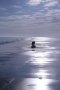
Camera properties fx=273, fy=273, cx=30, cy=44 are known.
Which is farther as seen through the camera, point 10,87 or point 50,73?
point 50,73

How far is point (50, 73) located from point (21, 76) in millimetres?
3525

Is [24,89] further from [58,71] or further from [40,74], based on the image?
[58,71]

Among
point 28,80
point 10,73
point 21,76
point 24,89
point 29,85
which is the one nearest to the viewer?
point 24,89

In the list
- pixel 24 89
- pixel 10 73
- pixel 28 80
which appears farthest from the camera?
pixel 10 73

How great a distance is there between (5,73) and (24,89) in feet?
25.5

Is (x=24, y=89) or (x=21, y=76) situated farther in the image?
(x=21, y=76)

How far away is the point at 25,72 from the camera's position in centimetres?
2970

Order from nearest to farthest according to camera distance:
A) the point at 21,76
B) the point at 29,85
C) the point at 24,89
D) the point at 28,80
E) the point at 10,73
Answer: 1. the point at 24,89
2. the point at 29,85
3. the point at 28,80
4. the point at 21,76
5. the point at 10,73

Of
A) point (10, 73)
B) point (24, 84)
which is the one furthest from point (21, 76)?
point (24, 84)

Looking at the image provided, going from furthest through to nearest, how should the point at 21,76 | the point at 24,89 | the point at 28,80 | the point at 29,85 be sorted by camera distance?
the point at 21,76, the point at 28,80, the point at 29,85, the point at 24,89

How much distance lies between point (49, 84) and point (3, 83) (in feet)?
13.1

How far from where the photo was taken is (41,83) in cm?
2370

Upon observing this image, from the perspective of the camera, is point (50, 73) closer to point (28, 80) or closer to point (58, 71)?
point (58, 71)

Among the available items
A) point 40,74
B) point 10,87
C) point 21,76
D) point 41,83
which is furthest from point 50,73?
point 10,87
